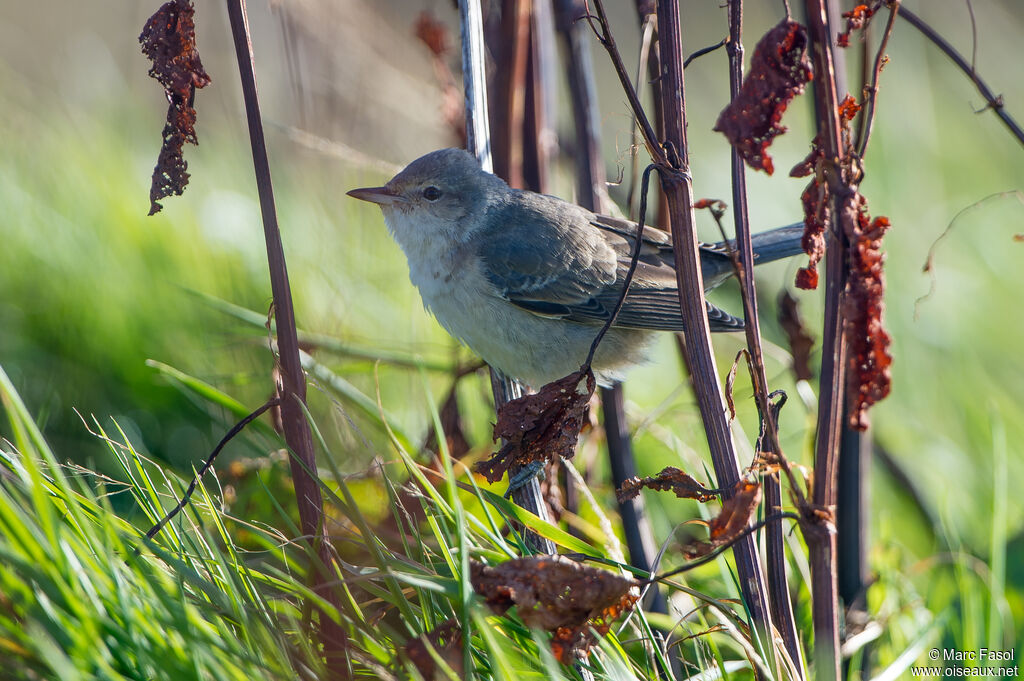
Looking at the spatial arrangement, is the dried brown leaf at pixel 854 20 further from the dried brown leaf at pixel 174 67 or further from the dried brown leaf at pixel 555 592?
the dried brown leaf at pixel 174 67

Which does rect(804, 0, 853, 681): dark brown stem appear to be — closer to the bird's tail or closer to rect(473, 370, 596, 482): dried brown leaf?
rect(473, 370, 596, 482): dried brown leaf

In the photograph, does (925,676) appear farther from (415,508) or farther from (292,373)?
(292,373)

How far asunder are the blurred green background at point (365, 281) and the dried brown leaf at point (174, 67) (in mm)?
641

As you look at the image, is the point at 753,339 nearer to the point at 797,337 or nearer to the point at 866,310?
the point at 866,310

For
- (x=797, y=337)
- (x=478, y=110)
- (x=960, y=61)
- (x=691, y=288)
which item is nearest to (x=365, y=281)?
(x=478, y=110)

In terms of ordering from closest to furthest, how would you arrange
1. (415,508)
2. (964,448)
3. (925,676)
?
1. (925,676)
2. (415,508)
3. (964,448)

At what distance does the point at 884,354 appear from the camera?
1406mm

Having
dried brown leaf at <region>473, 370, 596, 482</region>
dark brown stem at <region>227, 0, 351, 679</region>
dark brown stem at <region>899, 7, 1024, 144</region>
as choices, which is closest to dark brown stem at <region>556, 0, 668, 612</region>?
dried brown leaf at <region>473, 370, 596, 482</region>

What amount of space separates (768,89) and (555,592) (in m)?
0.88

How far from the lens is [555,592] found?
4.47 feet

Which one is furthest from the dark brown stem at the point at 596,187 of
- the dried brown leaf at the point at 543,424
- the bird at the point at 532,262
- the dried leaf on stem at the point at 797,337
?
the dried brown leaf at the point at 543,424

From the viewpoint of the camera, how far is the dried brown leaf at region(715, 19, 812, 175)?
1.32 m

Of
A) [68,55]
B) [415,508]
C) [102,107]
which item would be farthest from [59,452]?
[68,55]

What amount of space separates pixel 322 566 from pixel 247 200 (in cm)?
287
